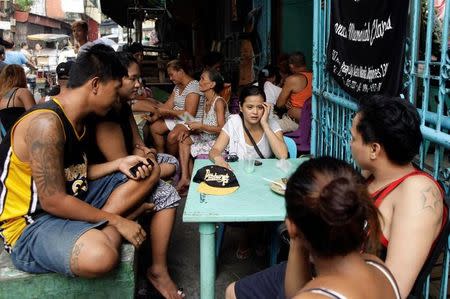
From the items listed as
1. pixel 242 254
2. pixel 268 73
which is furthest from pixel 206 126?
pixel 268 73

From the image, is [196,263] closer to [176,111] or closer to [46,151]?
[46,151]

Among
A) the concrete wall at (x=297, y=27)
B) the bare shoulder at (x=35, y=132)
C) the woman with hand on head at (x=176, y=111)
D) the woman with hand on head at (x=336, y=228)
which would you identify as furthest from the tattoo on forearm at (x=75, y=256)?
the concrete wall at (x=297, y=27)

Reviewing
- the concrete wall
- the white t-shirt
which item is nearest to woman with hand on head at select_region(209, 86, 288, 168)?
the white t-shirt

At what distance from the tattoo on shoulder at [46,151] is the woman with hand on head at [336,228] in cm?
131

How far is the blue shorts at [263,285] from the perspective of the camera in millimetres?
1845

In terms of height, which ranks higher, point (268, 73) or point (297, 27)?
point (297, 27)

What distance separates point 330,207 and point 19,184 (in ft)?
5.68

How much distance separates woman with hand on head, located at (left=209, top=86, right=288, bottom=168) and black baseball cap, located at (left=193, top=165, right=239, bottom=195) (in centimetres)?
81

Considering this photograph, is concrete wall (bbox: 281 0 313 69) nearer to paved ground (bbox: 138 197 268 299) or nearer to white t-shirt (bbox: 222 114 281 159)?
white t-shirt (bbox: 222 114 281 159)

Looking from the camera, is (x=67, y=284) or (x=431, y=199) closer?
(x=431, y=199)

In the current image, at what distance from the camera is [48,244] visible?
6.93 feet

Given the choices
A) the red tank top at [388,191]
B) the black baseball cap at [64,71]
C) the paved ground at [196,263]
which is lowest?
the paved ground at [196,263]

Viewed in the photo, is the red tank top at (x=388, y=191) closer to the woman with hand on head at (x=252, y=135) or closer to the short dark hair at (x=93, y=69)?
the short dark hair at (x=93, y=69)

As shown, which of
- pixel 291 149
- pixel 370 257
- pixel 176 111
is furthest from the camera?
pixel 176 111
